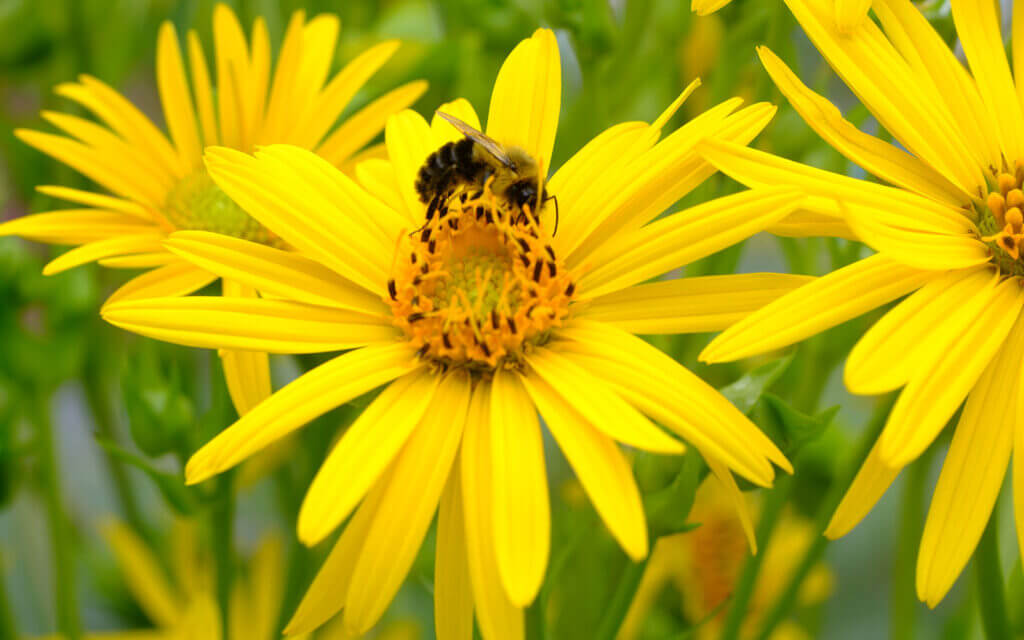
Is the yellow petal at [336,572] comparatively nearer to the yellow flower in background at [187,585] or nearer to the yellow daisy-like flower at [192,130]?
the yellow daisy-like flower at [192,130]

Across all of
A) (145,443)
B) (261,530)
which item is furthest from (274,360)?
(145,443)

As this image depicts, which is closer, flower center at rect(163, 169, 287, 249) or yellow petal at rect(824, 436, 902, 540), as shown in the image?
yellow petal at rect(824, 436, 902, 540)

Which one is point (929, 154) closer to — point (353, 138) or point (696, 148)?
point (696, 148)

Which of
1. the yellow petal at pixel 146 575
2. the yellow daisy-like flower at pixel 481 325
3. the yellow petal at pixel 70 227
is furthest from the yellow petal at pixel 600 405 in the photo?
the yellow petal at pixel 146 575

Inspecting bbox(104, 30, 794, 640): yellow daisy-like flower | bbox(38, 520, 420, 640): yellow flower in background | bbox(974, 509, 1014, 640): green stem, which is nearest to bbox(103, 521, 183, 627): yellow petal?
bbox(38, 520, 420, 640): yellow flower in background

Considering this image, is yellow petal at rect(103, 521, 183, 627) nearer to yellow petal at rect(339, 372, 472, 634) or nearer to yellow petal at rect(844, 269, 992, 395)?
yellow petal at rect(339, 372, 472, 634)

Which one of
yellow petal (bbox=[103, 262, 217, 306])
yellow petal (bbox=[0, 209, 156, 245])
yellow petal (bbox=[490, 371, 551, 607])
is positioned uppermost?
yellow petal (bbox=[0, 209, 156, 245])
